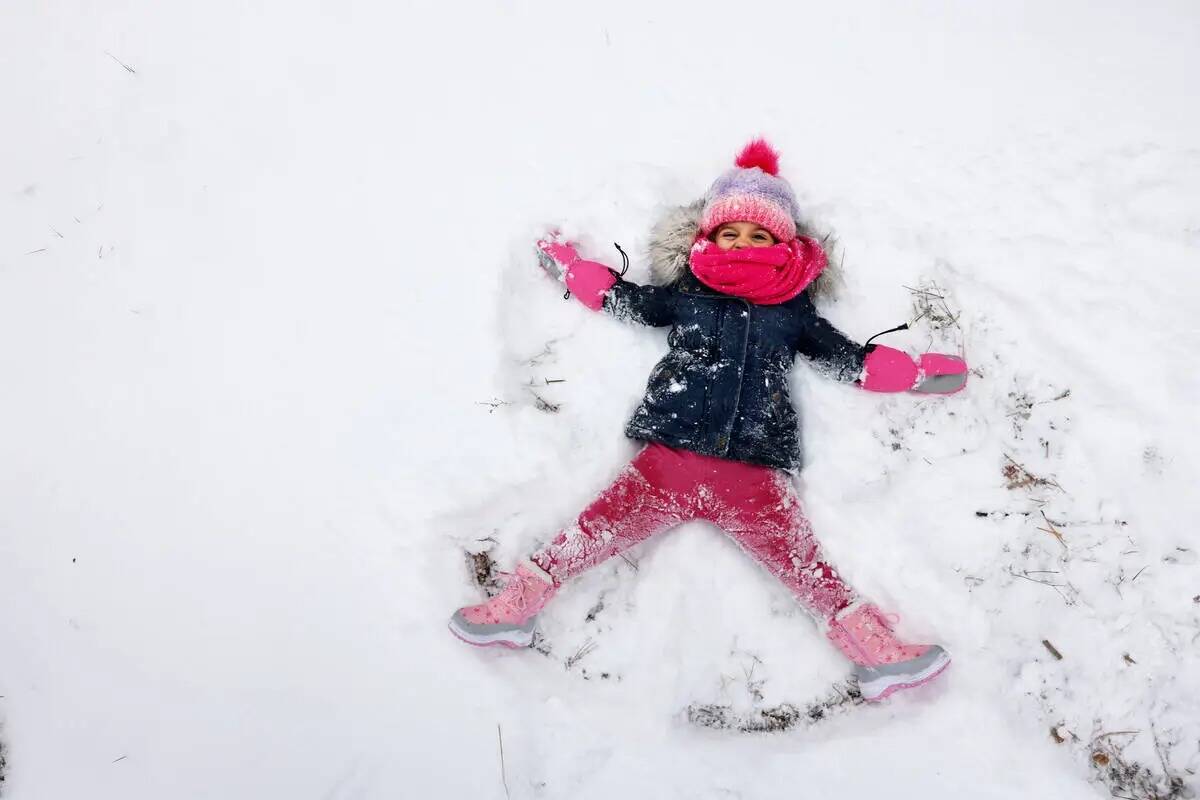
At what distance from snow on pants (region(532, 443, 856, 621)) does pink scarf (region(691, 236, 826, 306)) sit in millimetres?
764

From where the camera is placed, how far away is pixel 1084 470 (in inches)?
115

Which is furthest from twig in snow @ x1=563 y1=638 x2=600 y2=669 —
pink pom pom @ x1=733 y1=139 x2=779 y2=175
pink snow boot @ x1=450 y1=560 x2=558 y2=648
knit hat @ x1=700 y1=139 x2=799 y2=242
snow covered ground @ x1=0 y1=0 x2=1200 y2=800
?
pink pom pom @ x1=733 y1=139 x2=779 y2=175

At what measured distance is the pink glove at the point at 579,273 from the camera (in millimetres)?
3156

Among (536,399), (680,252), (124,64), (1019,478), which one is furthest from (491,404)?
(124,64)

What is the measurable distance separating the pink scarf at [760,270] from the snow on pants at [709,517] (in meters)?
0.76

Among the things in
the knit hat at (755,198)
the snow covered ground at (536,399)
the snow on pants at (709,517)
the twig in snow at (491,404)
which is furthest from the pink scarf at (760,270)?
the twig in snow at (491,404)

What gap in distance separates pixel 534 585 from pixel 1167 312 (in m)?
3.02

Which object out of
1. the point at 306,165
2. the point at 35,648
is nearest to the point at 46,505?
the point at 35,648

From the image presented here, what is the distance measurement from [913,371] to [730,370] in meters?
0.82

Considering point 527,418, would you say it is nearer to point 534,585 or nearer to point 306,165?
point 534,585

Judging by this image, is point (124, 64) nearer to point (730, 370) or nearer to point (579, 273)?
point (579, 273)

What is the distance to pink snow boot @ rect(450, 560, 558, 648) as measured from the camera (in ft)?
9.36

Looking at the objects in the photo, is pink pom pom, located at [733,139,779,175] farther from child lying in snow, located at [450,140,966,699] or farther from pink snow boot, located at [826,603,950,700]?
pink snow boot, located at [826,603,950,700]

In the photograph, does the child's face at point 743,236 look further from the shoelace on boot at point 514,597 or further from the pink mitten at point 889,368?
the shoelace on boot at point 514,597
